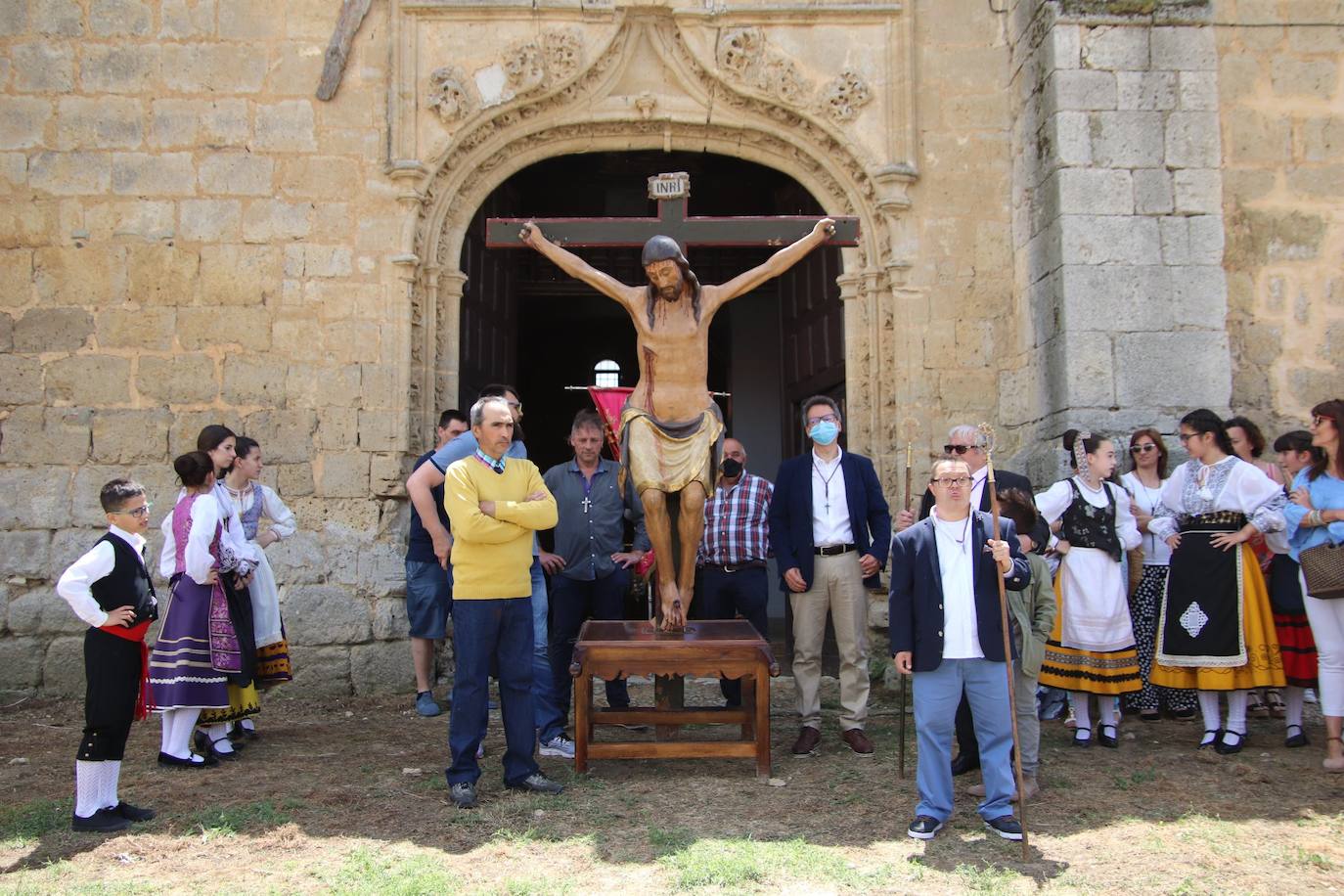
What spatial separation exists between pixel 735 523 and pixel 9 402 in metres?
4.68

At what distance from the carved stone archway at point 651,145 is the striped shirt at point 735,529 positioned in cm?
173

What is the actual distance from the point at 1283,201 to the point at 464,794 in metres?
6.25

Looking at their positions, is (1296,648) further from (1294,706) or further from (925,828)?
(925,828)

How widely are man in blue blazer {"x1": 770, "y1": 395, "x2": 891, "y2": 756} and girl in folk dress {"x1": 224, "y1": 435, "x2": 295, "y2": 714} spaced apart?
8.30 feet

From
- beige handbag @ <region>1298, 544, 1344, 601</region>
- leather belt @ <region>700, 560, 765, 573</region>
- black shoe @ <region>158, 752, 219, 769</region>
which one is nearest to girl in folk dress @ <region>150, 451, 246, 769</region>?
black shoe @ <region>158, 752, 219, 769</region>

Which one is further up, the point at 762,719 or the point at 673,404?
the point at 673,404

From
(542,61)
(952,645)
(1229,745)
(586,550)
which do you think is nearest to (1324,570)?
(1229,745)

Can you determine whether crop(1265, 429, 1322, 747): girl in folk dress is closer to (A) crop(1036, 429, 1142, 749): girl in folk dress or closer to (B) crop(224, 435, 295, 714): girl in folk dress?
(A) crop(1036, 429, 1142, 749): girl in folk dress

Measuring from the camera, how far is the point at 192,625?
4.70m

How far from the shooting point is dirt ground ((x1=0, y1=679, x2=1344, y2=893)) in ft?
11.1

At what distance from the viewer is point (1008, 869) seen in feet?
11.3

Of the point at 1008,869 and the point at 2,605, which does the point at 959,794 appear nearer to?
the point at 1008,869

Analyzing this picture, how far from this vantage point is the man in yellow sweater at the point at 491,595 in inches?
164

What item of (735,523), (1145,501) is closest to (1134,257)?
(1145,501)
